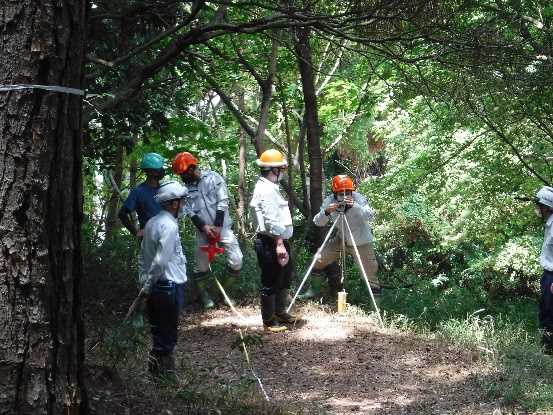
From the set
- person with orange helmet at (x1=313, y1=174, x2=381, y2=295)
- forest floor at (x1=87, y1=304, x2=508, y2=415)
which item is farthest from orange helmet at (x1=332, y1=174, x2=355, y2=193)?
forest floor at (x1=87, y1=304, x2=508, y2=415)

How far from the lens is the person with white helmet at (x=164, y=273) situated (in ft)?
17.7

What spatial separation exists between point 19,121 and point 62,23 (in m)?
0.48

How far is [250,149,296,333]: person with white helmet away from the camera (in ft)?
27.3

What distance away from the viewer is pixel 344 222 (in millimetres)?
9859

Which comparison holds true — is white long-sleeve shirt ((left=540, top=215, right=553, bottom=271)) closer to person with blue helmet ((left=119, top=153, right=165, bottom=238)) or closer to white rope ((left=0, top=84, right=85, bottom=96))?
person with blue helmet ((left=119, top=153, right=165, bottom=238))

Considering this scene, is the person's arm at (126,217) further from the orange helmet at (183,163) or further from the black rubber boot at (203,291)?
the black rubber boot at (203,291)

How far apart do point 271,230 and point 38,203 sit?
5350 millimetres

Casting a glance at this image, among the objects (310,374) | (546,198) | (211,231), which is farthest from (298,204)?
(310,374)

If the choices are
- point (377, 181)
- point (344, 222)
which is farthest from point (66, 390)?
point (377, 181)

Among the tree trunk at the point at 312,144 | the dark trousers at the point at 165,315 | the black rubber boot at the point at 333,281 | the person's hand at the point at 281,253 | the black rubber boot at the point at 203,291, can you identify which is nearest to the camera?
the dark trousers at the point at 165,315

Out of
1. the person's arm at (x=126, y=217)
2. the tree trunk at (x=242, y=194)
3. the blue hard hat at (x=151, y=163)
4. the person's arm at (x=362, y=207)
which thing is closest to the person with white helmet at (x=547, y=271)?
the person's arm at (x=362, y=207)

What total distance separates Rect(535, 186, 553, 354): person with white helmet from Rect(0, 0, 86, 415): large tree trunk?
Result: 616cm

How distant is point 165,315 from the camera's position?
5582 mm

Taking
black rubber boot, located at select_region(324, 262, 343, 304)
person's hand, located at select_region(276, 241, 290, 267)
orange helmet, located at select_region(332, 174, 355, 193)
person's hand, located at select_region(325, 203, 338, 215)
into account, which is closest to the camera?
person's hand, located at select_region(276, 241, 290, 267)
